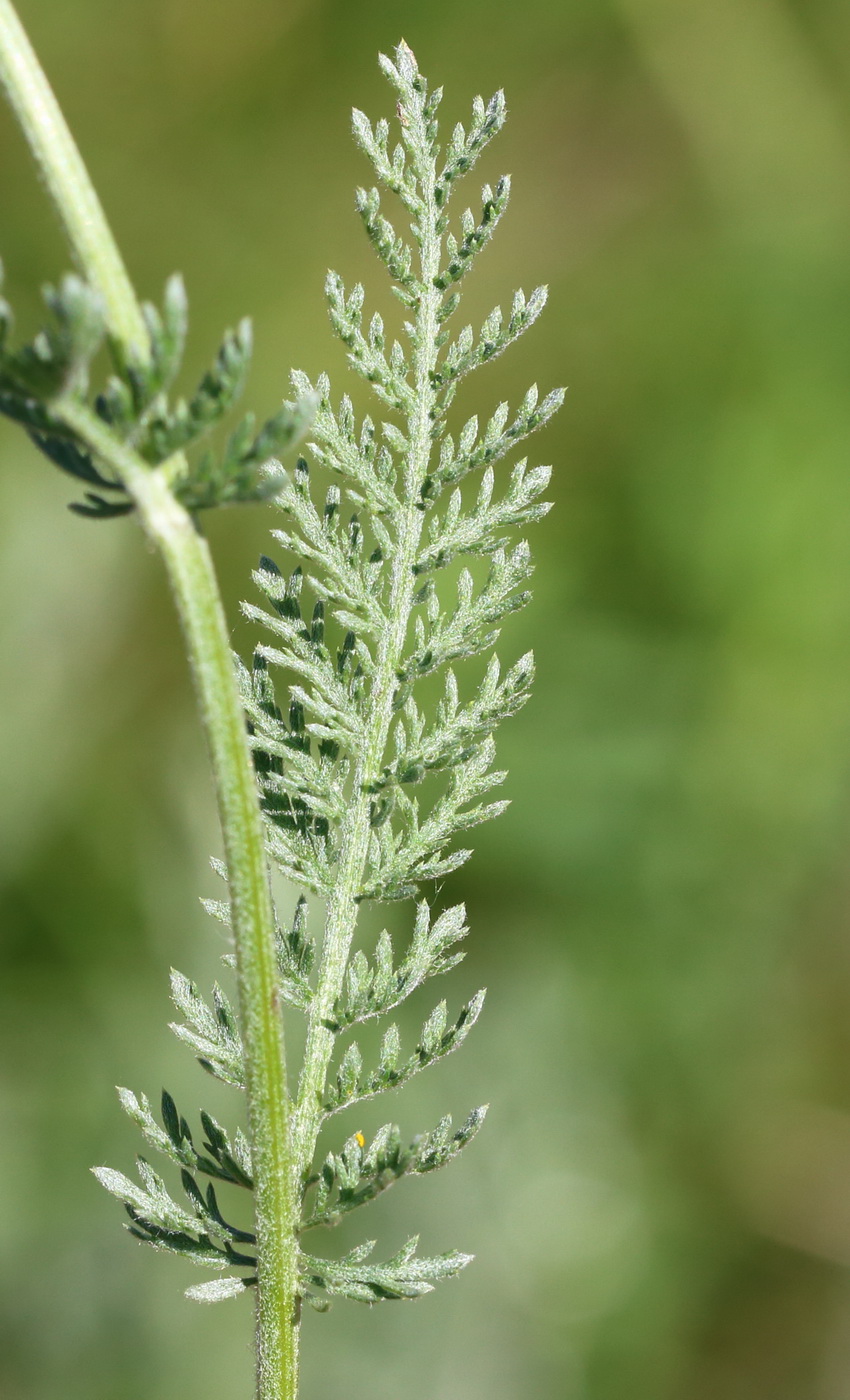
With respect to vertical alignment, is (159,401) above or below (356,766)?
above

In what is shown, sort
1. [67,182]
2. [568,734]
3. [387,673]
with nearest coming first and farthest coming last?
[67,182], [387,673], [568,734]

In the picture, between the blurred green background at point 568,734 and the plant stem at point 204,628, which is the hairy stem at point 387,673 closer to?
the plant stem at point 204,628

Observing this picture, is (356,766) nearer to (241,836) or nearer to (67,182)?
(241,836)

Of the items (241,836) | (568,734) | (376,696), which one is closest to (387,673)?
(376,696)

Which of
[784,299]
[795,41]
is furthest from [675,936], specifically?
[795,41]

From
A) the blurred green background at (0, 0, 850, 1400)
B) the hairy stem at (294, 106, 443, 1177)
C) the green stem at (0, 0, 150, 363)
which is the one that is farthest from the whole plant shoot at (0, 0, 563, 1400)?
the blurred green background at (0, 0, 850, 1400)

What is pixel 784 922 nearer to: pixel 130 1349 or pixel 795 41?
pixel 130 1349
